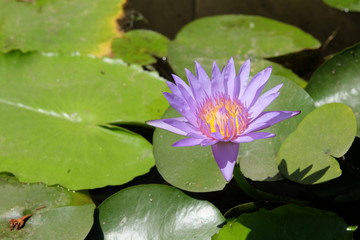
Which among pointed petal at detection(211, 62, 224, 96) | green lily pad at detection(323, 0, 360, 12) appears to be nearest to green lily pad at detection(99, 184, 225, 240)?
pointed petal at detection(211, 62, 224, 96)

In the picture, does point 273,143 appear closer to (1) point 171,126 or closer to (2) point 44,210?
(1) point 171,126

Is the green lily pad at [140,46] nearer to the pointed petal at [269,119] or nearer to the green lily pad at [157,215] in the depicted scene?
the green lily pad at [157,215]

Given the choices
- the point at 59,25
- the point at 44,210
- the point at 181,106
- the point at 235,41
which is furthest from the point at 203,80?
the point at 59,25

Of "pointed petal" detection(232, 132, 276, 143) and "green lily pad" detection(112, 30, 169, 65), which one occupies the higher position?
"pointed petal" detection(232, 132, 276, 143)

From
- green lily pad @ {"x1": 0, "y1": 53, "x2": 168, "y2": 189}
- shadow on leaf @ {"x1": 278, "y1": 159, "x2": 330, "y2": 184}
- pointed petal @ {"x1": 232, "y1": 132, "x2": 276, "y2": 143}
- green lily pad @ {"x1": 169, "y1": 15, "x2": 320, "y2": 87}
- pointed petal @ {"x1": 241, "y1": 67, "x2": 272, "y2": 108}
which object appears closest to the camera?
pointed petal @ {"x1": 232, "y1": 132, "x2": 276, "y2": 143}

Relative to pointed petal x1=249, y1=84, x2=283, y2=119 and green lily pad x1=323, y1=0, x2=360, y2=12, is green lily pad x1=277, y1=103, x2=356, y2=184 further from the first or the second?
green lily pad x1=323, y1=0, x2=360, y2=12

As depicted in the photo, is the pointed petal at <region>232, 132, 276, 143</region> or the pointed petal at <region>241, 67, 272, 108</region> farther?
the pointed petal at <region>241, 67, 272, 108</region>

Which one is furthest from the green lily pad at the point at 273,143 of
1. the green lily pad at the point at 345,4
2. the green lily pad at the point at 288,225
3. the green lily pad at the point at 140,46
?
the green lily pad at the point at 345,4
